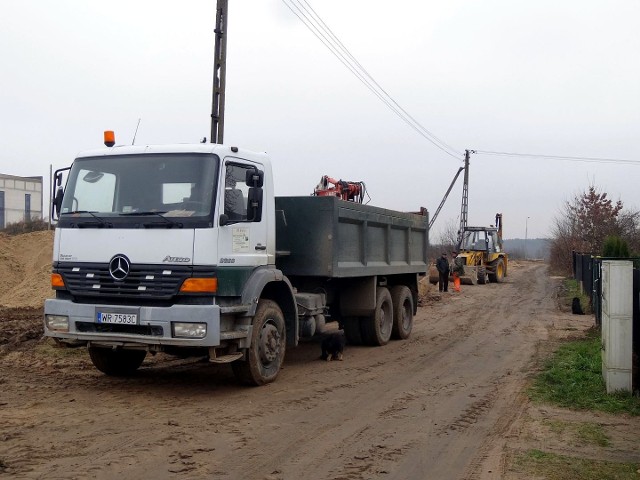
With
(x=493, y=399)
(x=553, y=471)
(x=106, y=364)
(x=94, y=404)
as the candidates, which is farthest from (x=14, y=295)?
(x=553, y=471)

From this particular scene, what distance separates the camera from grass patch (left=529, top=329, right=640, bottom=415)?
25.3 feet

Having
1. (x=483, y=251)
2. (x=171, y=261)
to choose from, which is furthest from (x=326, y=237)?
(x=483, y=251)

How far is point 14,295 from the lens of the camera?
1869 cm

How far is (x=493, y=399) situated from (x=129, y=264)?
449cm

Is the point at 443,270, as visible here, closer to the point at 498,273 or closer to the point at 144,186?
the point at 498,273

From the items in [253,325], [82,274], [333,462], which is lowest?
[333,462]

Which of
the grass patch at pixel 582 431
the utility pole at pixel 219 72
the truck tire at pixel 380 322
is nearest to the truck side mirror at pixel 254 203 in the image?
the grass patch at pixel 582 431

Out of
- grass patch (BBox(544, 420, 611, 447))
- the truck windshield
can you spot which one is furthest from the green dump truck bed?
grass patch (BBox(544, 420, 611, 447))

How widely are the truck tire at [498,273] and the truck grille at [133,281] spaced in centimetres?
2619

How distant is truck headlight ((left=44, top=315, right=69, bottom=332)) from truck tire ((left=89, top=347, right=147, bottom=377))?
73cm

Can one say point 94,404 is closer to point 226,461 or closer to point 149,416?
point 149,416

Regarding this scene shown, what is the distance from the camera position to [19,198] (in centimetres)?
5762

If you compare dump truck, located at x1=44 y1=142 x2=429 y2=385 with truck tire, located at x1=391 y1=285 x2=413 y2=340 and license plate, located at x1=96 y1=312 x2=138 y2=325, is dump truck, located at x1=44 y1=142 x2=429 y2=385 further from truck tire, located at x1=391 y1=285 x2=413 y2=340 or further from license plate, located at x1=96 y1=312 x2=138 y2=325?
truck tire, located at x1=391 y1=285 x2=413 y2=340

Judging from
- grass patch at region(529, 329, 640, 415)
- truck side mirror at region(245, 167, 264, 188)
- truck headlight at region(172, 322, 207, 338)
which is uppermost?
truck side mirror at region(245, 167, 264, 188)
